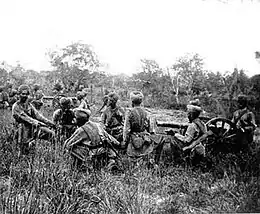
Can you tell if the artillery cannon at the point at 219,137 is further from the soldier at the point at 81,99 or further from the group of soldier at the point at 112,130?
the soldier at the point at 81,99

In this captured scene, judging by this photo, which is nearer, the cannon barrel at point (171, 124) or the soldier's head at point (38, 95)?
the cannon barrel at point (171, 124)

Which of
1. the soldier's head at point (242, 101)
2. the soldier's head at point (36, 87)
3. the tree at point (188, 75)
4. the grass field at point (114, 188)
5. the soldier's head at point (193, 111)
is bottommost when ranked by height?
the grass field at point (114, 188)

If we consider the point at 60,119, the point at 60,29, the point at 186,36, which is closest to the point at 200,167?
the point at 186,36

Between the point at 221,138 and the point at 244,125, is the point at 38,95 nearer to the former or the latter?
the point at 221,138

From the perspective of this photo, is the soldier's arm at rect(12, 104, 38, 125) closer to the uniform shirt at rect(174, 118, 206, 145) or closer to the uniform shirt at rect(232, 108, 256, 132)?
the uniform shirt at rect(174, 118, 206, 145)

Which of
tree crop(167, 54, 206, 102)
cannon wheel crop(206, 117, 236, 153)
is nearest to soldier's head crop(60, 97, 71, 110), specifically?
tree crop(167, 54, 206, 102)

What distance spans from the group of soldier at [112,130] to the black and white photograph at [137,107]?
16 mm

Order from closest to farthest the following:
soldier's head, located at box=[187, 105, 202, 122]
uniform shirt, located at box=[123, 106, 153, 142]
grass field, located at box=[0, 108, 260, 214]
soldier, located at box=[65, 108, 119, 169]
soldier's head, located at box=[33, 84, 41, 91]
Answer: grass field, located at box=[0, 108, 260, 214]
soldier, located at box=[65, 108, 119, 169]
soldier's head, located at box=[187, 105, 202, 122]
uniform shirt, located at box=[123, 106, 153, 142]
soldier's head, located at box=[33, 84, 41, 91]

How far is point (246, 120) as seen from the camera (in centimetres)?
509

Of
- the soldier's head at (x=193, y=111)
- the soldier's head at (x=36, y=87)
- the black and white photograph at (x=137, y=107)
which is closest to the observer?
the black and white photograph at (x=137, y=107)

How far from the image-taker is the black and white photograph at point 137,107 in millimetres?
3535

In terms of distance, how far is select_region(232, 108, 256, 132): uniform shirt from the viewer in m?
5.06

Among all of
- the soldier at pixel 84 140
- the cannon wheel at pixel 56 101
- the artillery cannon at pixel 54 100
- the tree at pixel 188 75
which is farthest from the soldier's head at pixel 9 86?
the tree at pixel 188 75

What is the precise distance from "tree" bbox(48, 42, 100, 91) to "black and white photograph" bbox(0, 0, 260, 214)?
19 mm
